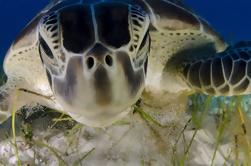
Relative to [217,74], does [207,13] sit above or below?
below

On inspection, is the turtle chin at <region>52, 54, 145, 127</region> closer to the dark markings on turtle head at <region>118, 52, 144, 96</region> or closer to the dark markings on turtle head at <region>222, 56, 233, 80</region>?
the dark markings on turtle head at <region>118, 52, 144, 96</region>

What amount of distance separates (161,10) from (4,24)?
54.6 metres

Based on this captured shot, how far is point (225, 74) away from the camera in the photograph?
2891mm

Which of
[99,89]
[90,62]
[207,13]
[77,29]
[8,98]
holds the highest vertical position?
[77,29]

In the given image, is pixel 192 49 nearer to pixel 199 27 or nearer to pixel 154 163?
pixel 199 27

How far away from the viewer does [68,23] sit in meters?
2.20

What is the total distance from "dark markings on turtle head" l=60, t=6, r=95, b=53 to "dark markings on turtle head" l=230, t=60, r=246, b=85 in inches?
48.8

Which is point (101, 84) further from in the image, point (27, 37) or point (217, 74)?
point (27, 37)

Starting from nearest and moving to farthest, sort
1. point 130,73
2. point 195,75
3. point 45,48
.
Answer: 1. point 130,73
2. point 45,48
3. point 195,75

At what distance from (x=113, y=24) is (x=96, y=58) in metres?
0.27

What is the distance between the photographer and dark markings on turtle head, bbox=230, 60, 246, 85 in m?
2.86

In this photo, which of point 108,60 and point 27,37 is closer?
point 108,60

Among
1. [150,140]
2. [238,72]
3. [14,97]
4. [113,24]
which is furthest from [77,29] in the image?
[14,97]

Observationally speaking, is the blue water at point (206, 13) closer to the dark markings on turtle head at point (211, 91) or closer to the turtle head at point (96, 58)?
the dark markings on turtle head at point (211, 91)
